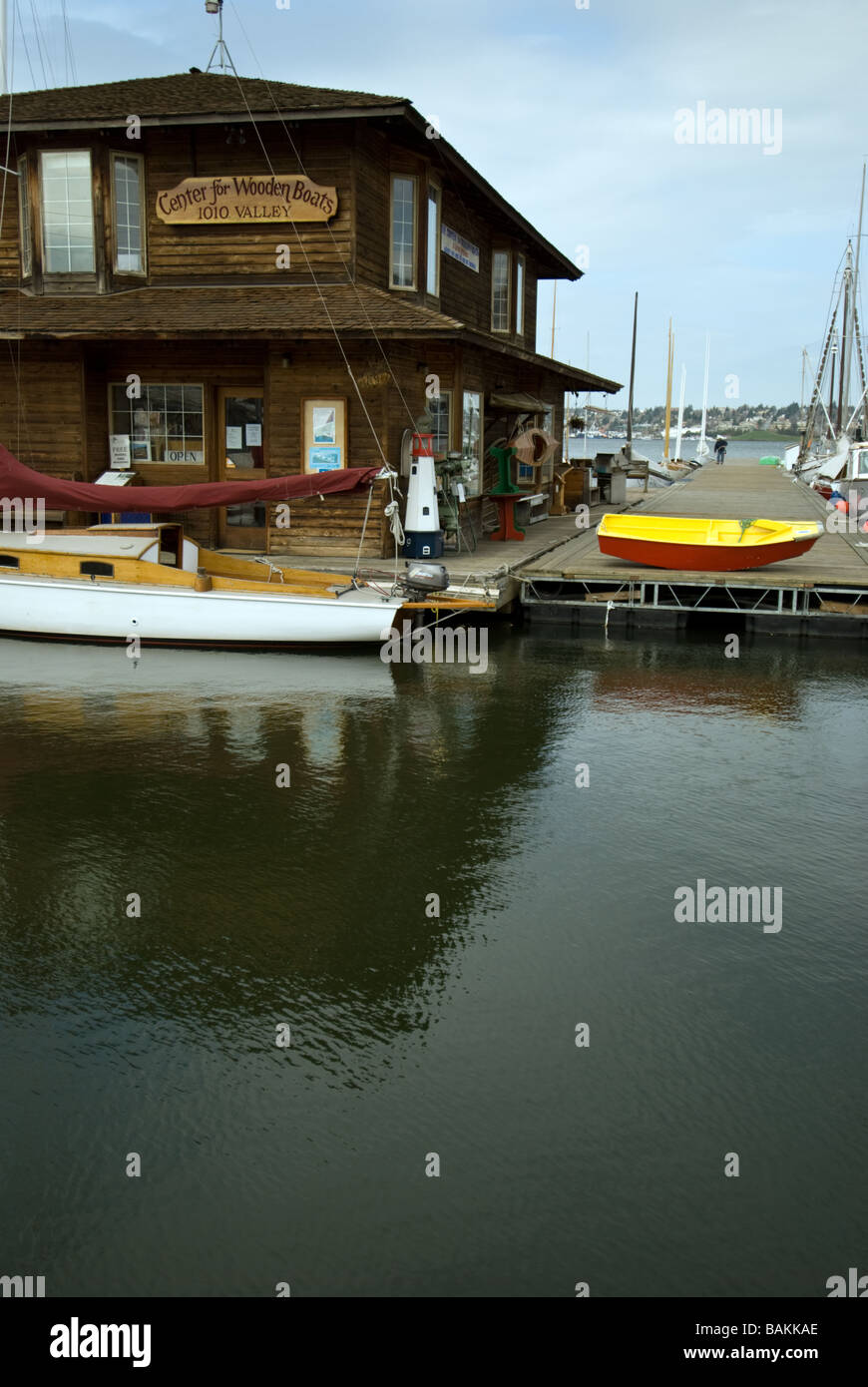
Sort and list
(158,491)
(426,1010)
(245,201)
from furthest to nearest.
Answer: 1. (245,201)
2. (158,491)
3. (426,1010)

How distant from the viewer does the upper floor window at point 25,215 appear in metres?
21.8

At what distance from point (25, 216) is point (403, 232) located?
702 cm

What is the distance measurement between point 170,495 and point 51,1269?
12.5 metres

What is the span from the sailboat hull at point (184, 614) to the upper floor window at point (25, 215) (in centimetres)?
832

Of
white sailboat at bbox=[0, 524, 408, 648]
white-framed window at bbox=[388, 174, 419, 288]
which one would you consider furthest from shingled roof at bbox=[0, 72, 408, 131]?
white sailboat at bbox=[0, 524, 408, 648]

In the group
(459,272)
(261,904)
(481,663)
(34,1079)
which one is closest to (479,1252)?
(34,1079)

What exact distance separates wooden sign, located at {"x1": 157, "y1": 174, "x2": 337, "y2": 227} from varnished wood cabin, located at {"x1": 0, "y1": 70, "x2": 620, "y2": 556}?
0.03 meters

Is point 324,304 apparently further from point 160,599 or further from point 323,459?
point 160,599

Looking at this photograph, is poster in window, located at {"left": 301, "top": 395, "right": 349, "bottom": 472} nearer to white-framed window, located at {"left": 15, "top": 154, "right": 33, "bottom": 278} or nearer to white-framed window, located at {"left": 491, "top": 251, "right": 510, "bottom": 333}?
white-framed window, located at {"left": 15, "top": 154, "right": 33, "bottom": 278}

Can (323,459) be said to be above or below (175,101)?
below

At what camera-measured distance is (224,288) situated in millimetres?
21250

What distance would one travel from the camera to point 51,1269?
5164 millimetres

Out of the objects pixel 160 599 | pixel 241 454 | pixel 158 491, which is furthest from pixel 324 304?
pixel 160 599

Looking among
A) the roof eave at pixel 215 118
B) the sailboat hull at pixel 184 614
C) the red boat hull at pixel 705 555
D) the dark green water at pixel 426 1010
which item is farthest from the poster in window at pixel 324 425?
the dark green water at pixel 426 1010
